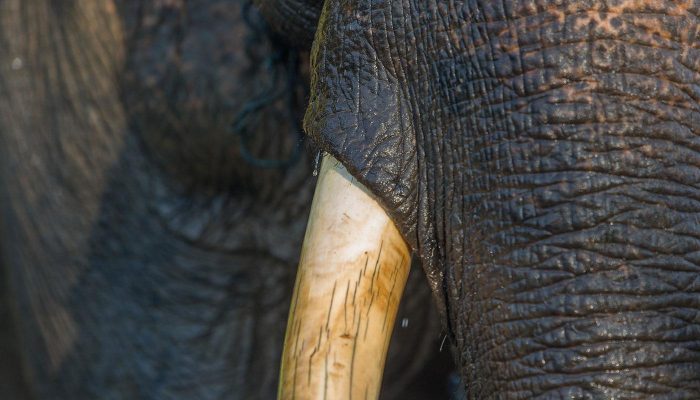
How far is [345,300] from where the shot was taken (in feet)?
3.67

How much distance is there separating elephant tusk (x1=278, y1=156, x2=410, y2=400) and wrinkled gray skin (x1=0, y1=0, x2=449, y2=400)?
629 millimetres

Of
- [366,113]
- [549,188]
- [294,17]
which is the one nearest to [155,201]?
[294,17]

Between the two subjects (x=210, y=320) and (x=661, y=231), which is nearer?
(x=661, y=231)

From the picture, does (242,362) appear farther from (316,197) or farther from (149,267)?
(316,197)

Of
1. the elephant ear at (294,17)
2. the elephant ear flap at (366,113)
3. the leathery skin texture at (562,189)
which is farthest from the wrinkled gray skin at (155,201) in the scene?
the leathery skin texture at (562,189)

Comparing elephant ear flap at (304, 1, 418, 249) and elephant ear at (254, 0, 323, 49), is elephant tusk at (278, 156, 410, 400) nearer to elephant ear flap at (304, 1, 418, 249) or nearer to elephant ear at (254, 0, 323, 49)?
elephant ear flap at (304, 1, 418, 249)

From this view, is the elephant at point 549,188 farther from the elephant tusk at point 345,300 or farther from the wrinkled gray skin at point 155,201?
the wrinkled gray skin at point 155,201

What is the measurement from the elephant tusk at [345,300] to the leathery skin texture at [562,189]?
35 mm

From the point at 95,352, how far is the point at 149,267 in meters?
0.26

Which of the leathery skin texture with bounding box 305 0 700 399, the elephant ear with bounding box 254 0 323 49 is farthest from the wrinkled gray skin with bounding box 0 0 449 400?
the leathery skin texture with bounding box 305 0 700 399

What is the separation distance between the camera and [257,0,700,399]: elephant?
101cm

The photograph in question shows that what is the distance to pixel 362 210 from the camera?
3.75 ft

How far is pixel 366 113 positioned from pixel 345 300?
0.71 ft

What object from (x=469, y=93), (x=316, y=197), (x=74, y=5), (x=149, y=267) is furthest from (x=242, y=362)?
(x=469, y=93)
